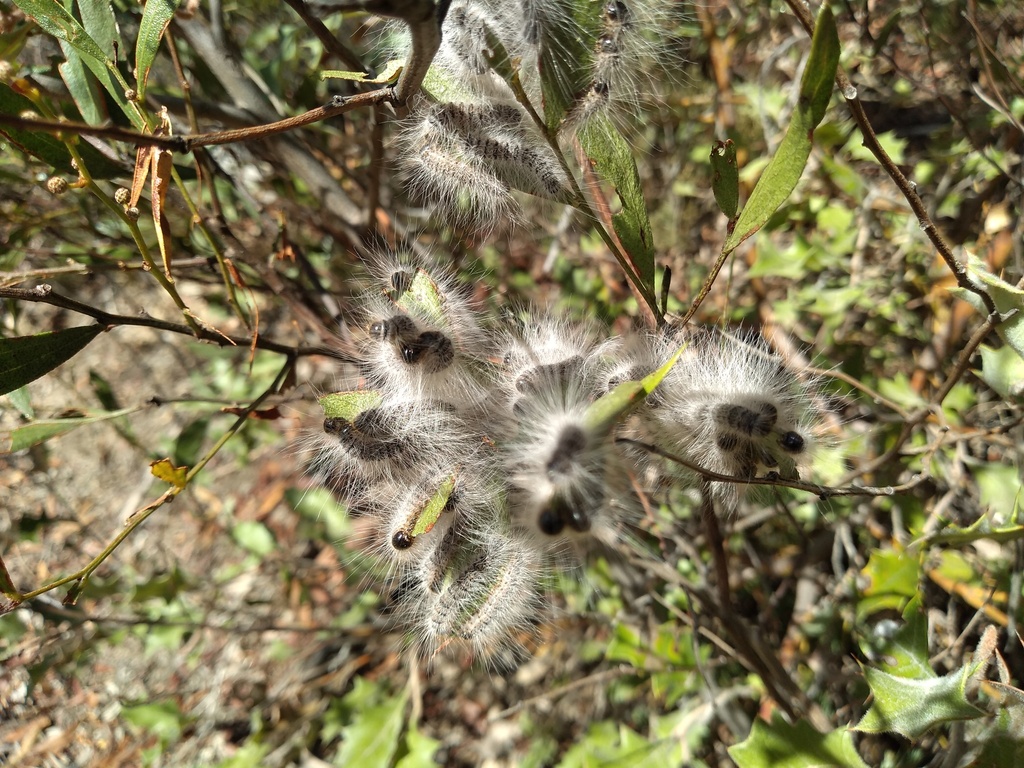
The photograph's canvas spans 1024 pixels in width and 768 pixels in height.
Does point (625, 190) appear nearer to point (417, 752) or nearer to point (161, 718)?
point (417, 752)

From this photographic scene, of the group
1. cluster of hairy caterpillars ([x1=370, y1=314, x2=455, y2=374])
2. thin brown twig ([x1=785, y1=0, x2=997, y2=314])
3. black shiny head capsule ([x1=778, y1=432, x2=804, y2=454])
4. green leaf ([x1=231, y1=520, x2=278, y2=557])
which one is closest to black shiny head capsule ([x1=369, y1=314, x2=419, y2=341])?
cluster of hairy caterpillars ([x1=370, y1=314, x2=455, y2=374])

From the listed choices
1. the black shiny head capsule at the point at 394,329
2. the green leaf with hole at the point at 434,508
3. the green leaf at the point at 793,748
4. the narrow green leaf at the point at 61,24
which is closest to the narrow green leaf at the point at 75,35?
the narrow green leaf at the point at 61,24

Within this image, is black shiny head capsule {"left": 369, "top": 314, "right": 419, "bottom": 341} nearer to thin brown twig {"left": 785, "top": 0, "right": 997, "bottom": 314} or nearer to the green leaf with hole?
the green leaf with hole

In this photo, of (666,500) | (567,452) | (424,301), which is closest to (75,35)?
(424,301)

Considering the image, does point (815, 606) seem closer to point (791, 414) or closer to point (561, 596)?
point (561, 596)

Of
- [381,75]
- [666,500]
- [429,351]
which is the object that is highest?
[381,75]

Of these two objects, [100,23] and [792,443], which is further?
[100,23]
